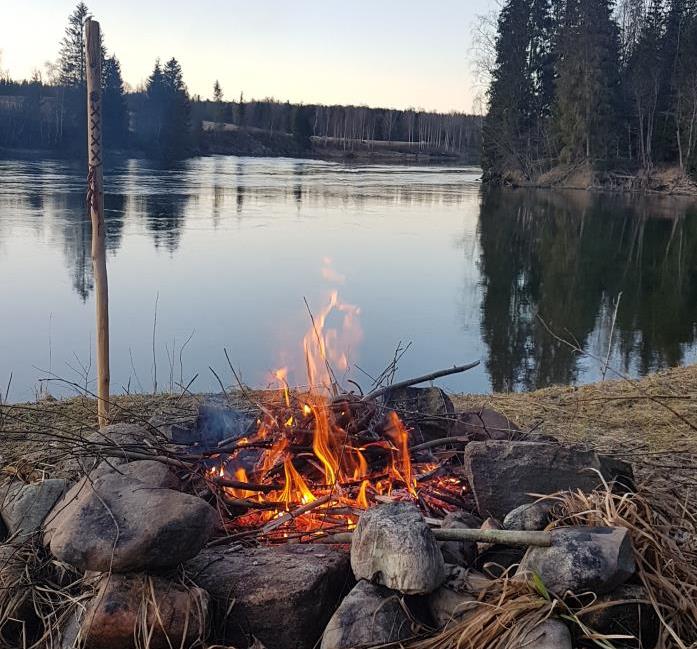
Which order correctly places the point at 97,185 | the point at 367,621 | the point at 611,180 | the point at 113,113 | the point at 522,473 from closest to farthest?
the point at 367,621
the point at 522,473
the point at 97,185
the point at 611,180
the point at 113,113

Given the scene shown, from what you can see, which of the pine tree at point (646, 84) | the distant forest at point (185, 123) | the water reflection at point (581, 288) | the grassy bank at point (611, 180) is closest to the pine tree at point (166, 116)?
the distant forest at point (185, 123)

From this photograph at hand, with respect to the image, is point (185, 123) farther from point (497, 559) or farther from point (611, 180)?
point (497, 559)

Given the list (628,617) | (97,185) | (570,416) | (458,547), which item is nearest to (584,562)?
(628,617)

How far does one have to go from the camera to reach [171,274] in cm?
1809

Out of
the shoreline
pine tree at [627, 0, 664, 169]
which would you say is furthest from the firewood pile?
pine tree at [627, 0, 664, 169]

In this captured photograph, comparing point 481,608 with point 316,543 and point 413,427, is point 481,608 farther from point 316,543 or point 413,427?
point 413,427

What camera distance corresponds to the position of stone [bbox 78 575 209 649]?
10.4ft

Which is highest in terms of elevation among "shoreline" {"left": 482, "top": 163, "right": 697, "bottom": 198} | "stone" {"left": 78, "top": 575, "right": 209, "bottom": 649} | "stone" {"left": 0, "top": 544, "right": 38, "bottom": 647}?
"shoreline" {"left": 482, "top": 163, "right": 697, "bottom": 198}

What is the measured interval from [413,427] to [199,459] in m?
A: 1.22

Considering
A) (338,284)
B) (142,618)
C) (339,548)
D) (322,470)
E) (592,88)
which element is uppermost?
(592,88)

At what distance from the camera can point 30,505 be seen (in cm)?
409

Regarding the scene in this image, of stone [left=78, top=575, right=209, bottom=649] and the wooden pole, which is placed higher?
the wooden pole

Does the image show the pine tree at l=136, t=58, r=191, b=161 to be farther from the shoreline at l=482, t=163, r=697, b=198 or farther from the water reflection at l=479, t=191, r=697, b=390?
the water reflection at l=479, t=191, r=697, b=390

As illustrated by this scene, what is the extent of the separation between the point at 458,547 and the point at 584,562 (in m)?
0.66
